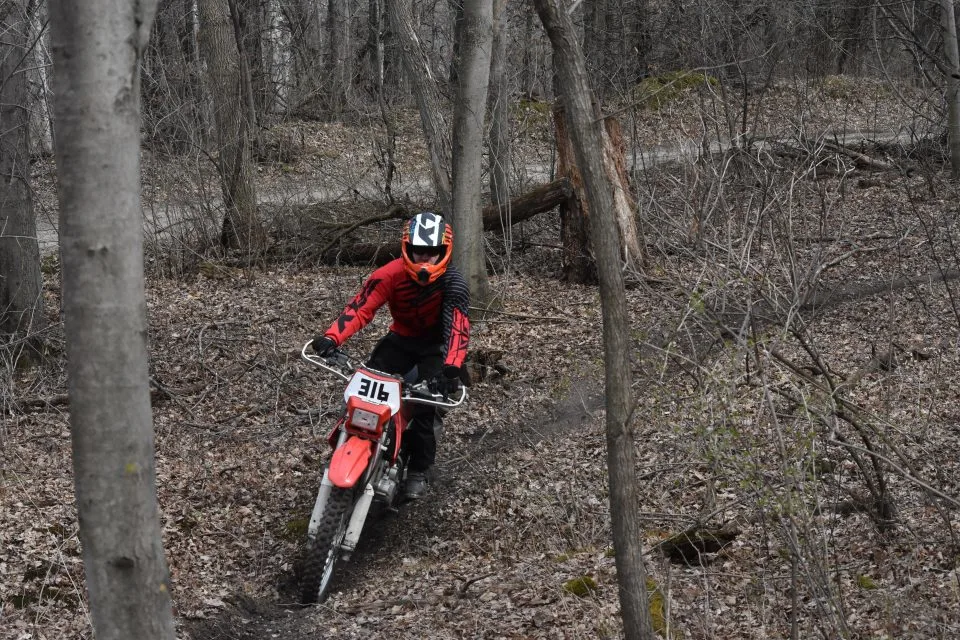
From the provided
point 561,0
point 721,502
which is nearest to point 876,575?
point 721,502

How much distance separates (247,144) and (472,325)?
4792 mm

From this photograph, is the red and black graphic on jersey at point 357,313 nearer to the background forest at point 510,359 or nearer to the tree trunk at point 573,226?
the background forest at point 510,359

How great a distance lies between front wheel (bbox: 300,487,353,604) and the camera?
235 inches

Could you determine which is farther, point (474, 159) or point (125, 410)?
point (474, 159)

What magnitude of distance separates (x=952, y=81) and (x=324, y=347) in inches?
451

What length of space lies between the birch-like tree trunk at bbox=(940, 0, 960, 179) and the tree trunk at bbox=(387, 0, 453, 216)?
7841mm

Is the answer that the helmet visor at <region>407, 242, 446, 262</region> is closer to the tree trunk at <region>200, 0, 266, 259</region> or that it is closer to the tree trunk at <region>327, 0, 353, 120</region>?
the tree trunk at <region>200, 0, 266, 259</region>

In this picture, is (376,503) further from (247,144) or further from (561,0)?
(247,144)

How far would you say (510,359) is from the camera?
1055cm

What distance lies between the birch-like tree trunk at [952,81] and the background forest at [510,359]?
3.2 inches

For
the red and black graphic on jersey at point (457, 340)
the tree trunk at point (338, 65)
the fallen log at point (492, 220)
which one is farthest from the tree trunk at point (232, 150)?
the red and black graphic on jersey at point (457, 340)

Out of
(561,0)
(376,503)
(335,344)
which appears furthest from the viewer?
(376,503)

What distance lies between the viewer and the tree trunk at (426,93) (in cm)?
1081

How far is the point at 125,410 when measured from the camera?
2.47 metres
